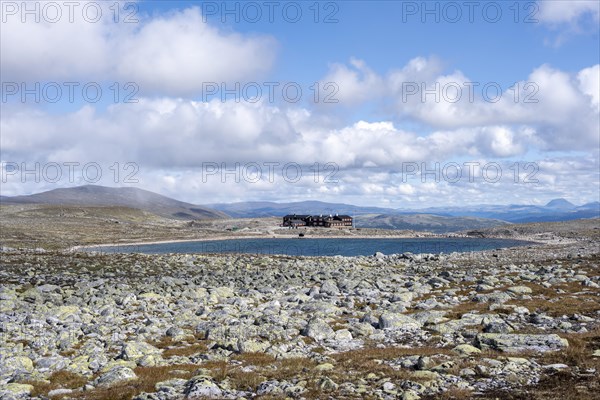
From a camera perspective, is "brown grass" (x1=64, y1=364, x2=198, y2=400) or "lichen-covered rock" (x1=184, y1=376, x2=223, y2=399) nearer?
"lichen-covered rock" (x1=184, y1=376, x2=223, y2=399)

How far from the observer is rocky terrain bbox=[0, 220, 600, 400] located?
15953mm

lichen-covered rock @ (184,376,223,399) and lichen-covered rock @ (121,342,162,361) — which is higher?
lichen-covered rock @ (184,376,223,399)

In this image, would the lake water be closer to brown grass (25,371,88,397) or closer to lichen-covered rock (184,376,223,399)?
brown grass (25,371,88,397)

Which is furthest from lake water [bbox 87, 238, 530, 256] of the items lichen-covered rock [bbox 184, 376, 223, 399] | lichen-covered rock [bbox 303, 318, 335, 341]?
lichen-covered rock [bbox 184, 376, 223, 399]

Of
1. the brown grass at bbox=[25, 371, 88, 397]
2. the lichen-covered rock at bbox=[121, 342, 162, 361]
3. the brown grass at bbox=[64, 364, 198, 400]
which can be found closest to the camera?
the brown grass at bbox=[64, 364, 198, 400]

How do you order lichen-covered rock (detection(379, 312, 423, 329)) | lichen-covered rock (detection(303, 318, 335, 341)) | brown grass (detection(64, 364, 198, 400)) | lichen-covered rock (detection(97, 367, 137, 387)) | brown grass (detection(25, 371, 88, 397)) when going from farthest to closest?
lichen-covered rock (detection(379, 312, 423, 329)) → lichen-covered rock (detection(303, 318, 335, 341)) → lichen-covered rock (detection(97, 367, 137, 387)) → brown grass (detection(25, 371, 88, 397)) → brown grass (detection(64, 364, 198, 400))

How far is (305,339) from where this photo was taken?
2334cm

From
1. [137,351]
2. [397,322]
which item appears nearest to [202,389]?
[137,351]

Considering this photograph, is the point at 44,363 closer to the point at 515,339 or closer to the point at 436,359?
the point at 436,359

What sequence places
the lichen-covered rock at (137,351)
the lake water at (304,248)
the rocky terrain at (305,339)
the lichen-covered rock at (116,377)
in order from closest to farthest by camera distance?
the rocky terrain at (305,339)
the lichen-covered rock at (116,377)
the lichen-covered rock at (137,351)
the lake water at (304,248)

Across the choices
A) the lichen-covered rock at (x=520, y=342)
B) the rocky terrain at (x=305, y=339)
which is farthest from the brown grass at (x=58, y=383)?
the lichen-covered rock at (x=520, y=342)

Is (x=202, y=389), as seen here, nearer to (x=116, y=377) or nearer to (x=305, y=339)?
(x=116, y=377)

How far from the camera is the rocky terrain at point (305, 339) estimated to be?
16.0m

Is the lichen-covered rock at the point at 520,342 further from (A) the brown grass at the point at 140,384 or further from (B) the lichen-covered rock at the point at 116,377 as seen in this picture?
(B) the lichen-covered rock at the point at 116,377
